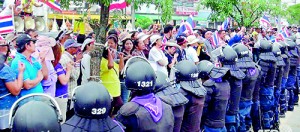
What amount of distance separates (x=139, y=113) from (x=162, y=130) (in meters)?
0.31

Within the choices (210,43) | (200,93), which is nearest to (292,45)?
(210,43)

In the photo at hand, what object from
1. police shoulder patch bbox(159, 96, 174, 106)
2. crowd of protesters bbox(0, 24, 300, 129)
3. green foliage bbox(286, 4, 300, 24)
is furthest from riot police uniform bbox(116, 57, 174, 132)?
green foliage bbox(286, 4, 300, 24)

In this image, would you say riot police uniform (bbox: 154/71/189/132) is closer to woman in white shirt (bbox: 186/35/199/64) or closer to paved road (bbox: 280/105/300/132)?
woman in white shirt (bbox: 186/35/199/64)

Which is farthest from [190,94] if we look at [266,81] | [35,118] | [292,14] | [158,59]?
[292,14]

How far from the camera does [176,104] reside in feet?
15.5

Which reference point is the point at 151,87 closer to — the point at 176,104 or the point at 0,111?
the point at 176,104

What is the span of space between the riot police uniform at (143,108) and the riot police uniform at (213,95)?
196 centimetres

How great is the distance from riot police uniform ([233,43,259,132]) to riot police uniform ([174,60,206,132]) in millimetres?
2186

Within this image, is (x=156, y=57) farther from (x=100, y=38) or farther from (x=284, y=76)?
(x=284, y=76)

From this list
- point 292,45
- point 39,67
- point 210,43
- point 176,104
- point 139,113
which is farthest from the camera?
point 210,43

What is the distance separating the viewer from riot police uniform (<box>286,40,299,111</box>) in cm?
1072

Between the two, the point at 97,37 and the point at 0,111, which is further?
the point at 97,37

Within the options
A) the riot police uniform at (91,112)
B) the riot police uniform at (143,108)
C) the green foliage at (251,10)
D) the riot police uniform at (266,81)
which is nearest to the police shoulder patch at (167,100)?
the riot police uniform at (143,108)

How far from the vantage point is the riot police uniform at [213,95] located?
6.10m
